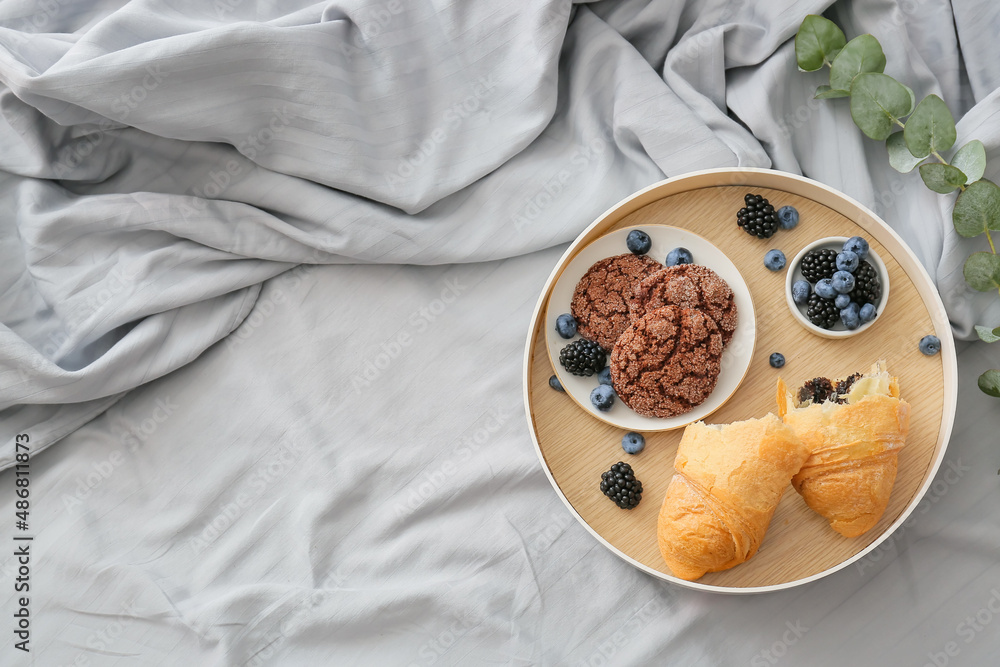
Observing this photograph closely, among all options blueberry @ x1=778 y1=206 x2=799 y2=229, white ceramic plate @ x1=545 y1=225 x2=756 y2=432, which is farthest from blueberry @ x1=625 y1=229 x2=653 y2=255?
blueberry @ x1=778 y1=206 x2=799 y2=229

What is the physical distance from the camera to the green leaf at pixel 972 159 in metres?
1.67

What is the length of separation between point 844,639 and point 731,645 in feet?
0.93

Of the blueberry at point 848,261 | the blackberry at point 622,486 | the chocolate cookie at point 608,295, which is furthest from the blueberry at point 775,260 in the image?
the blackberry at point 622,486

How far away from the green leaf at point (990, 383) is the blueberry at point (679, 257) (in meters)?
0.77

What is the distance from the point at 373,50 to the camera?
186 cm

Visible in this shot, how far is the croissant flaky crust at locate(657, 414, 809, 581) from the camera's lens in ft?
4.90

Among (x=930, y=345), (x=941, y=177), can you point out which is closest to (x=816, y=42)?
(x=941, y=177)

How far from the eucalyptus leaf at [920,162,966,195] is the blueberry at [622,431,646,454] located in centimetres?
92

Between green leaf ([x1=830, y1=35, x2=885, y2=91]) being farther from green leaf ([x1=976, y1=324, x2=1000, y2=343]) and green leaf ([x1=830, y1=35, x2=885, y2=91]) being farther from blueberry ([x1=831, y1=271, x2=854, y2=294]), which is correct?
green leaf ([x1=976, y1=324, x2=1000, y2=343])

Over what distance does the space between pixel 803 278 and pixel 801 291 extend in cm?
5

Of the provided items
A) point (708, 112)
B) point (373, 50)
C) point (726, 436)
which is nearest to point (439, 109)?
point (373, 50)

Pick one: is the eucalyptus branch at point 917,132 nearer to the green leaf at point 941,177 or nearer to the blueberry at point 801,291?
the green leaf at point 941,177

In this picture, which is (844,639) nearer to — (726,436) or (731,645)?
(731,645)

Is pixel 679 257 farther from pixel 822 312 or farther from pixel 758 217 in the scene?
pixel 822 312
